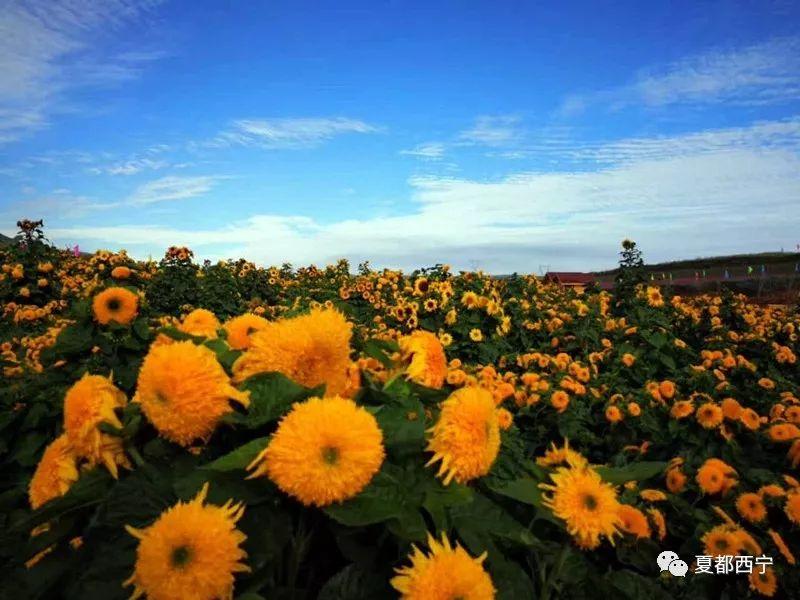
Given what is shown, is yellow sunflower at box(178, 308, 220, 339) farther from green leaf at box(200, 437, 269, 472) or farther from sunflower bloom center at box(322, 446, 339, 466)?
sunflower bloom center at box(322, 446, 339, 466)

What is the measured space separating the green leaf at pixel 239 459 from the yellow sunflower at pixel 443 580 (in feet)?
1.13

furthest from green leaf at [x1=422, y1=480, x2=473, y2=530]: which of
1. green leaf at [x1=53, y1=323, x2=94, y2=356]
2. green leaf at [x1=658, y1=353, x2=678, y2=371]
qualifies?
green leaf at [x1=658, y1=353, x2=678, y2=371]

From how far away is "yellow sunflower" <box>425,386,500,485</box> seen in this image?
49.6 inches

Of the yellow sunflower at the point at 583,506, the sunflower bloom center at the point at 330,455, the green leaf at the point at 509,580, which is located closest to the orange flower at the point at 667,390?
the yellow sunflower at the point at 583,506

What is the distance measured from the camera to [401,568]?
1.15m

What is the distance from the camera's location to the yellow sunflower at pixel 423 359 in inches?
60.8

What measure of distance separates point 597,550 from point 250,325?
1659 millimetres

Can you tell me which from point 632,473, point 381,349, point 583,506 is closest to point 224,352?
point 381,349

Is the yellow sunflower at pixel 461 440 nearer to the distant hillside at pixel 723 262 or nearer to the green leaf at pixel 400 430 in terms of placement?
the green leaf at pixel 400 430

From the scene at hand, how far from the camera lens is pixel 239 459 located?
112cm

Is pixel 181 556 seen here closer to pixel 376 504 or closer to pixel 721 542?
pixel 376 504

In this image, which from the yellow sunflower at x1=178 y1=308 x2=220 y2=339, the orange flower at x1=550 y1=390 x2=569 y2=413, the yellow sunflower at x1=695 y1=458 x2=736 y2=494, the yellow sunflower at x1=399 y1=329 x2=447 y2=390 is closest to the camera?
the yellow sunflower at x1=399 y1=329 x2=447 y2=390

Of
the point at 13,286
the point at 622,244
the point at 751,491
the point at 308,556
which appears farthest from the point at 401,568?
the point at 13,286

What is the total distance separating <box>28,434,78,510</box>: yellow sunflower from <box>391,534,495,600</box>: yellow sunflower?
803 mm
